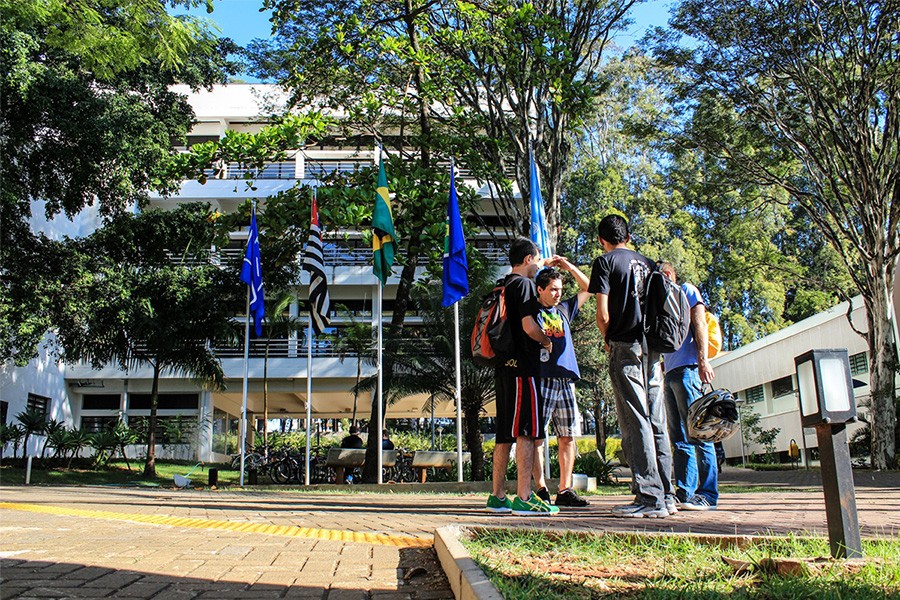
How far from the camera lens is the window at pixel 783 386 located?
31461 millimetres

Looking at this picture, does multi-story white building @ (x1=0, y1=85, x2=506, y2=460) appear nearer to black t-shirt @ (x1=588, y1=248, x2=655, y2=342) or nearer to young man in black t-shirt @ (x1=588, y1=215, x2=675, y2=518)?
young man in black t-shirt @ (x1=588, y1=215, x2=675, y2=518)

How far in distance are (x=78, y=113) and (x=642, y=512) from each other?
15.3 m

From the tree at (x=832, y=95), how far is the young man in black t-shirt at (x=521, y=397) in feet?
47.7

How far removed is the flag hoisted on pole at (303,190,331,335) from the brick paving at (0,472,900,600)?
6647 millimetres

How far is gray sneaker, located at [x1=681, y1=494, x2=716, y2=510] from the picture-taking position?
5.75m

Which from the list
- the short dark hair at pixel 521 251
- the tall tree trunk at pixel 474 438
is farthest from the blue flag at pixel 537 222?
the tall tree trunk at pixel 474 438

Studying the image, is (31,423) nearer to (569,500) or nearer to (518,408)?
(569,500)

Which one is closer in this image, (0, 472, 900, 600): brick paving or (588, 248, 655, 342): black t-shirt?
(0, 472, 900, 600): brick paving

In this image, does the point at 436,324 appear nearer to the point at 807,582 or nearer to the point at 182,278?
the point at 182,278

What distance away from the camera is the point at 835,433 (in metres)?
3.21

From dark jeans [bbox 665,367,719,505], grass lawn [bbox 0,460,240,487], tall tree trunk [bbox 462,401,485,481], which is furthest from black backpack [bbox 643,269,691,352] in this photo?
grass lawn [bbox 0,460,240,487]

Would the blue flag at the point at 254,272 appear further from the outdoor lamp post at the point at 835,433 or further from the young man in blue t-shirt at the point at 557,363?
the outdoor lamp post at the point at 835,433

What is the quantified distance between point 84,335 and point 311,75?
11.3m

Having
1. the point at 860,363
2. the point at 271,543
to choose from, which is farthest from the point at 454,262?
the point at 860,363
